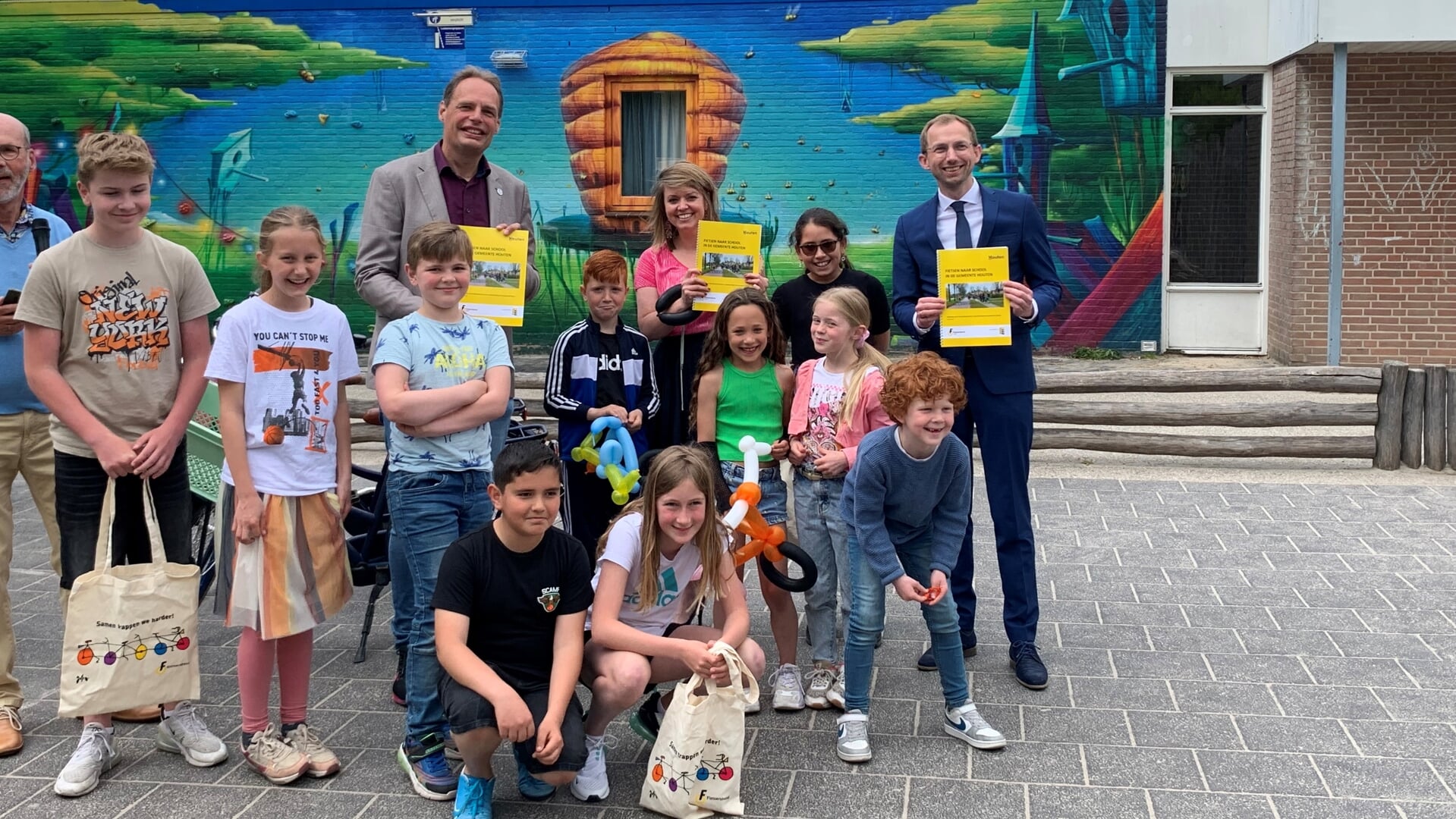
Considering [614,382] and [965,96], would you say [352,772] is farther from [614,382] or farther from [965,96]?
[965,96]

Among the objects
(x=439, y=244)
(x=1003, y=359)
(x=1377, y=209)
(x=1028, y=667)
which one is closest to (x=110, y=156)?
(x=439, y=244)

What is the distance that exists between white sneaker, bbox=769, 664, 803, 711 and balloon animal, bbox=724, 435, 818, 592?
1.49 feet

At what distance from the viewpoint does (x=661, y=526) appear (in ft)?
13.9

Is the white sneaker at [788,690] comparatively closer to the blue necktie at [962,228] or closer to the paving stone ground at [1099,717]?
the paving stone ground at [1099,717]

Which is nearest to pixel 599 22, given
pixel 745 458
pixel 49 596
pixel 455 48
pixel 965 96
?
pixel 455 48

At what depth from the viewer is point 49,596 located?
637 cm

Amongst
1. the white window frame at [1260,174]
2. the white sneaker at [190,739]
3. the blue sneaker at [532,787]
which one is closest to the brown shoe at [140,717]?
the white sneaker at [190,739]

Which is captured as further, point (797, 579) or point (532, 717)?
point (797, 579)

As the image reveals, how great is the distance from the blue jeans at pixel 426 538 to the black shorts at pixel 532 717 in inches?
8.1

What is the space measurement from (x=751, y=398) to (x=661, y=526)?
0.98 m

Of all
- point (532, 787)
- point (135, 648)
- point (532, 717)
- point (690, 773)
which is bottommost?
point (532, 787)

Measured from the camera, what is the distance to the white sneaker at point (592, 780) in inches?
160

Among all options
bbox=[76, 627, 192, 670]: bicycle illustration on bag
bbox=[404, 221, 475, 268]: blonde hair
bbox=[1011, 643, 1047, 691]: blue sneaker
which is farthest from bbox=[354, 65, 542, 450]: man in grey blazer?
bbox=[1011, 643, 1047, 691]: blue sneaker

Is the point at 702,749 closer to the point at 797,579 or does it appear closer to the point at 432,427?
the point at 797,579
